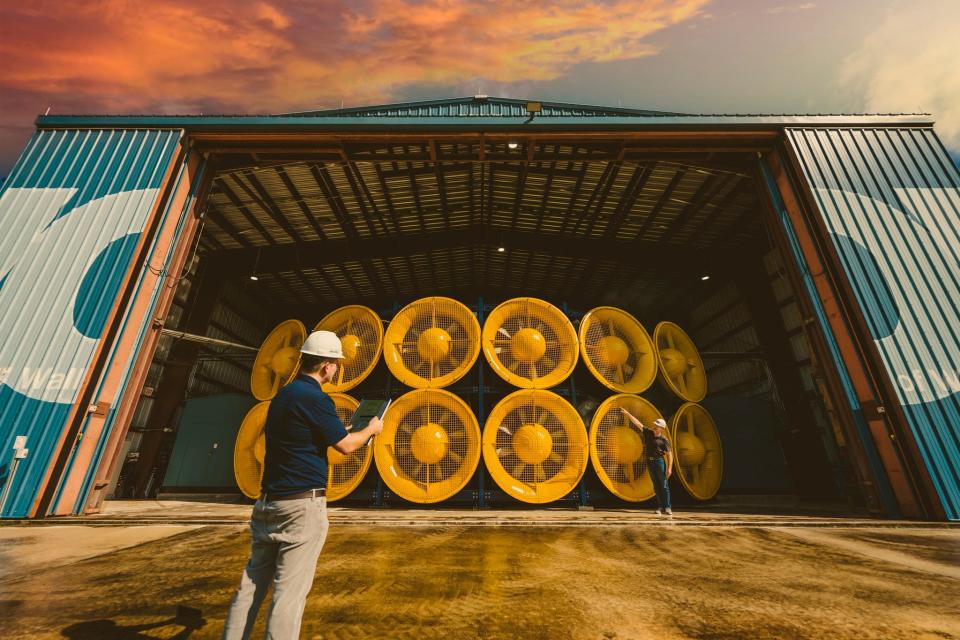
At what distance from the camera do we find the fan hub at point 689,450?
7562mm

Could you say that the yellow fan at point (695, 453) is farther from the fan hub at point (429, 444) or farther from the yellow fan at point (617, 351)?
the fan hub at point (429, 444)

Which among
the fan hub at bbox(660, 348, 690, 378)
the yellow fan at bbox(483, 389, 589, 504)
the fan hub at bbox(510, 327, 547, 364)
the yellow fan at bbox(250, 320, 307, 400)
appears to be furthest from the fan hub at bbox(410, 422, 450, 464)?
the fan hub at bbox(660, 348, 690, 378)

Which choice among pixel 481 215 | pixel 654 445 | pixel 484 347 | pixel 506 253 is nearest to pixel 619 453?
pixel 654 445

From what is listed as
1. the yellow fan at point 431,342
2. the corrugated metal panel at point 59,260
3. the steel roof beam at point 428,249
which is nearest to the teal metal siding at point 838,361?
the steel roof beam at point 428,249

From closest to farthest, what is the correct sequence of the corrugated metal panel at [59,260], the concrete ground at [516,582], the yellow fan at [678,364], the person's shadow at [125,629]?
the person's shadow at [125,629] → the concrete ground at [516,582] → the corrugated metal panel at [59,260] → the yellow fan at [678,364]

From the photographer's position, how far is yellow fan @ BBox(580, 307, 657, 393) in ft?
24.2

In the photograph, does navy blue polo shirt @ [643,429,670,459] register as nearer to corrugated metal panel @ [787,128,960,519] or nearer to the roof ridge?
corrugated metal panel @ [787,128,960,519]

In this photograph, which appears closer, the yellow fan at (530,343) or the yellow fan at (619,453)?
the yellow fan at (619,453)

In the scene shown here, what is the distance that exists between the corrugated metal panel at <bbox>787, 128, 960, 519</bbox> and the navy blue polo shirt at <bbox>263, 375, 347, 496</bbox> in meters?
7.93

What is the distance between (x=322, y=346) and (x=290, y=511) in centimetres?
81

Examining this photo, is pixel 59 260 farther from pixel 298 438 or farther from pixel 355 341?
A: pixel 298 438

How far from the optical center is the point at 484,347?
703cm

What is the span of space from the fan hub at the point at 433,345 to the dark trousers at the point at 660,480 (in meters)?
4.23

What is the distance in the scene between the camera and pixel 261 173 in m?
9.11
